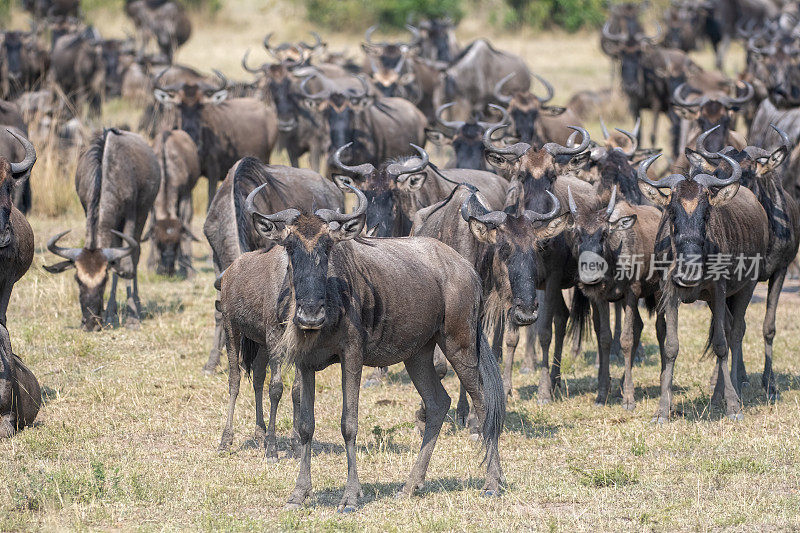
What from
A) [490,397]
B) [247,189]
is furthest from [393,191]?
[490,397]

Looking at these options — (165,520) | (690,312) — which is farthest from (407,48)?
(165,520)

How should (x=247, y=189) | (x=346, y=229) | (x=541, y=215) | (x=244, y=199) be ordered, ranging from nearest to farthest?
1. (x=346, y=229)
2. (x=541, y=215)
3. (x=244, y=199)
4. (x=247, y=189)

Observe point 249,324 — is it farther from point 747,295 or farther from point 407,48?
point 407,48

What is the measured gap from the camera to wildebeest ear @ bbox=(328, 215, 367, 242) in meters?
6.55

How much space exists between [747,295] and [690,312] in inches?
138

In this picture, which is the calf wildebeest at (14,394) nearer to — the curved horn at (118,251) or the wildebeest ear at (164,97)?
the curved horn at (118,251)

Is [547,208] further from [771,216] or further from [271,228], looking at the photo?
[271,228]

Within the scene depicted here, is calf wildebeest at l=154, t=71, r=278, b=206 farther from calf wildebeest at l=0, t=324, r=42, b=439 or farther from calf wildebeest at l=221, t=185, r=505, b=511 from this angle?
calf wildebeest at l=221, t=185, r=505, b=511

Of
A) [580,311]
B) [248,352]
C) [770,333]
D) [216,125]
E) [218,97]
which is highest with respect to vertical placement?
[248,352]

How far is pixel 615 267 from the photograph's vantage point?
9.55 meters

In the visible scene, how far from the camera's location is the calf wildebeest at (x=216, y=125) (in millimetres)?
15992

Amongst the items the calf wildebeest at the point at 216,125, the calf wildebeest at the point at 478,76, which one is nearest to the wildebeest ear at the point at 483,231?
the calf wildebeest at the point at 216,125

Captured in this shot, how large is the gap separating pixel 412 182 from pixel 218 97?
7156mm

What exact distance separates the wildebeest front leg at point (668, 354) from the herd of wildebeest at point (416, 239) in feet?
0.05
